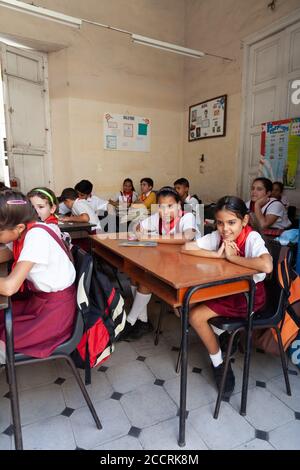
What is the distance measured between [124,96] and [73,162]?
5.09 feet

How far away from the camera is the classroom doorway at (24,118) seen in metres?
4.62

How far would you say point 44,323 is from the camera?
1.34 meters

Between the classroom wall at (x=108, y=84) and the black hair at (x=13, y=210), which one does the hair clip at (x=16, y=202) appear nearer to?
the black hair at (x=13, y=210)

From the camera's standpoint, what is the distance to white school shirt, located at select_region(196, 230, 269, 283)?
1592 mm

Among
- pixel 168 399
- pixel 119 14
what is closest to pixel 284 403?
pixel 168 399

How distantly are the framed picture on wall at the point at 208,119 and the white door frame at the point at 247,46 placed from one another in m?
0.39

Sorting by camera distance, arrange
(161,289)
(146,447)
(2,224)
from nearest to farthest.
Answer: (2,224), (146,447), (161,289)

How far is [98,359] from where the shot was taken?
1.51m

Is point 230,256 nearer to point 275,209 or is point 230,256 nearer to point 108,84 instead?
point 275,209

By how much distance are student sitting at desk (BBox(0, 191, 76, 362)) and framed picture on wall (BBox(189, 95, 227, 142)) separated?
4424mm

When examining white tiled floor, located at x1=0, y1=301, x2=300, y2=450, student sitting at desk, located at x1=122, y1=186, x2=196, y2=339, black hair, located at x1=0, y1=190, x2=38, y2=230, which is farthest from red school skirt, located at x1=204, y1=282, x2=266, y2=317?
black hair, located at x1=0, y1=190, x2=38, y2=230

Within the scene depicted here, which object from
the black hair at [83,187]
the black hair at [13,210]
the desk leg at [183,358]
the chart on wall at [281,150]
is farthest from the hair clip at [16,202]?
the chart on wall at [281,150]

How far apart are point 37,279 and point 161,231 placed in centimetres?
121
